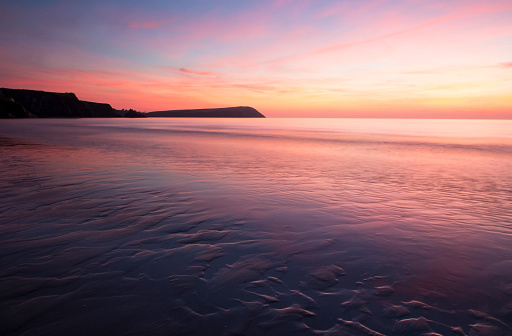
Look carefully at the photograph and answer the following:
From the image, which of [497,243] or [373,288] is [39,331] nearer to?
[373,288]

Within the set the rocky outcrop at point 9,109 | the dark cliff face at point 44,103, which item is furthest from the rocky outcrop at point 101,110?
the rocky outcrop at point 9,109

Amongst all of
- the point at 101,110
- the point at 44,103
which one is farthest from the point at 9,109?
the point at 101,110

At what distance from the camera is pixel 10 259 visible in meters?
4.14

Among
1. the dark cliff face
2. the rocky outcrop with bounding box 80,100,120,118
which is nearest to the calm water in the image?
the dark cliff face

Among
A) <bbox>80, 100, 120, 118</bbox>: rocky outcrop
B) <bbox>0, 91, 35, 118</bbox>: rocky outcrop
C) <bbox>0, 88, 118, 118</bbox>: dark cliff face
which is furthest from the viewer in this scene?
<bbox>80, 100, 120, 118</bbox>: rocky outcrop

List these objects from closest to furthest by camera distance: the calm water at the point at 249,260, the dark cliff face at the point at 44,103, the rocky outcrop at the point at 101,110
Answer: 1. the calm water at the point at 249,260
2. the dark cliff face at the point at 44,103
3. the rocky outcrop at the point at 101,110

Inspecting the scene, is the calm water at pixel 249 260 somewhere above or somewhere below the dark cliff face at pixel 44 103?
below

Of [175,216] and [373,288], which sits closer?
[373,288]

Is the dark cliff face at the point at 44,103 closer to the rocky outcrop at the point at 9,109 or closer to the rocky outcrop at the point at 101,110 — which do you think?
the rocky outcrop at the point at 9,109

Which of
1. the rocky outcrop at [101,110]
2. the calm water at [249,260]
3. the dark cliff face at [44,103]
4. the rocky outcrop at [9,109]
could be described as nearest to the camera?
the calm water at [249,260]

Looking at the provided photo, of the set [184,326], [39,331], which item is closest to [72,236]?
[39,331]

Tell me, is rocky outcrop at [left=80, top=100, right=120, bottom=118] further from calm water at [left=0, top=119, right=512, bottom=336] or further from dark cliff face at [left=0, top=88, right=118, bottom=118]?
calm water at [left=0, top=119, right=512, bottom=336]

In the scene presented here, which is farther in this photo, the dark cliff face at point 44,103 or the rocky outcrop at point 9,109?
the dark cliff face at point 44,103

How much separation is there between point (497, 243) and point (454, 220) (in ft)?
4.33
